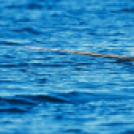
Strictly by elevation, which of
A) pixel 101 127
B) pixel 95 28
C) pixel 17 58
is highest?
pixel 95 28

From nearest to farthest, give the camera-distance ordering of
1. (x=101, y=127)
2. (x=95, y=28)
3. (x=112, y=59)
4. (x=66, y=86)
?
(x=101, y=127), (x=66, y=86), (x=112, y=59), (x=95, y=28)

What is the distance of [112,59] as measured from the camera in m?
1.11

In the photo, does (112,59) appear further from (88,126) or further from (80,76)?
(88,126)

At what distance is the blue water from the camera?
2.94 feet

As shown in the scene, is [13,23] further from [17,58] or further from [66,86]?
[66,86]

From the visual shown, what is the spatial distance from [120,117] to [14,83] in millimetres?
226

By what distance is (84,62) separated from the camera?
1092 mm

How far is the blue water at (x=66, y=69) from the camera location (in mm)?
897

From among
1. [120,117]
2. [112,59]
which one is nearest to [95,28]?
[112,59]

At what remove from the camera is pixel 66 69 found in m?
1.07

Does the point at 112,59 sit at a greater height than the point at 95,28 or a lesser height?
lesser

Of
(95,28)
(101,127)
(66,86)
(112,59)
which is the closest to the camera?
(101,127)

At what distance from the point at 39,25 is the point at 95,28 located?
135 mm

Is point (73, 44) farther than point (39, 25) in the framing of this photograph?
No
